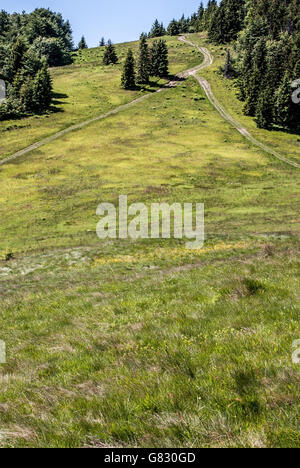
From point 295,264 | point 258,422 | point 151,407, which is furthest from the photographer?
point 295,264

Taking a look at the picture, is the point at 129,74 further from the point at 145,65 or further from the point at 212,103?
the point at 212,103

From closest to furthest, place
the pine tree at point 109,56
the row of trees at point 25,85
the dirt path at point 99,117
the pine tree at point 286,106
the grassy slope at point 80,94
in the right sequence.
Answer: the dirt path at point 99,117 < the grassy slope at point 80,94 < the pine tree at point 286,106 < the row of trees at point 25,85 < the pine tree at point 109,56

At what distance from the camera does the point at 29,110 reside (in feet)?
343

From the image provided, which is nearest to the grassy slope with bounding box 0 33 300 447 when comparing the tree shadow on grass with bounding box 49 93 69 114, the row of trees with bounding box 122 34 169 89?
the tree shadow on grass with bounding box 49 93 69 114

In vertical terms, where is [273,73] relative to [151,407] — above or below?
above

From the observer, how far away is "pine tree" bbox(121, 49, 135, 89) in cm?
12288

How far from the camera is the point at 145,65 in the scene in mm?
131250

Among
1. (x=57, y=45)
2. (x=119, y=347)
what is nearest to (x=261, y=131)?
(x=119, y=347)

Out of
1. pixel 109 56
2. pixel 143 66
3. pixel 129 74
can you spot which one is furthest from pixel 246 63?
pixel 109 56

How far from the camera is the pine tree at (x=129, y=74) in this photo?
403 feet

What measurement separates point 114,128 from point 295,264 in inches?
3530

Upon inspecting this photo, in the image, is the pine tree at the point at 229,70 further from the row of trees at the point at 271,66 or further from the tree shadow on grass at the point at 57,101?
the tree shadow on grass at the point at 57,101

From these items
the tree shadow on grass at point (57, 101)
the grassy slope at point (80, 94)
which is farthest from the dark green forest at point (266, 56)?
the tree shadow on grass at point (57, 101)

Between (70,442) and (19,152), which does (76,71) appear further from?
(70,442)
